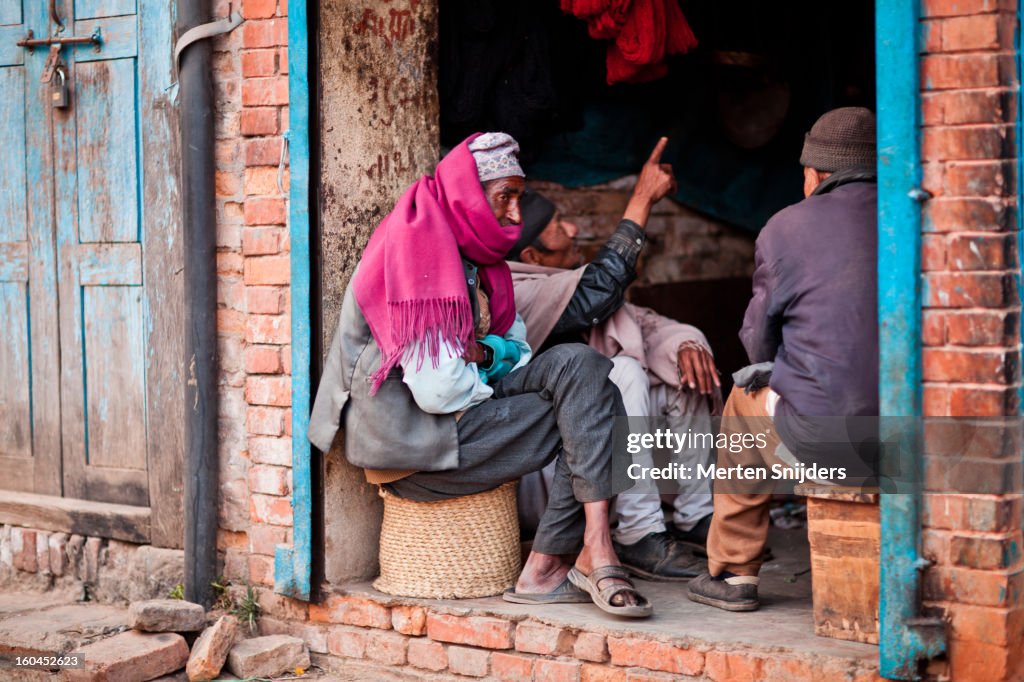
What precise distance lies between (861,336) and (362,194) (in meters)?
1.75

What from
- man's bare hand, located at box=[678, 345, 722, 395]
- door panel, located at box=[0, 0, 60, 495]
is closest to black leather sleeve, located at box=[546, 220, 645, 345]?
man's bare hand, located at box=[678, 345, 722, 395]

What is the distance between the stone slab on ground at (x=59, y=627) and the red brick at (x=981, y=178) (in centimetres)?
300

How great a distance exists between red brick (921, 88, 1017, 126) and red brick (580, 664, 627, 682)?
174cm

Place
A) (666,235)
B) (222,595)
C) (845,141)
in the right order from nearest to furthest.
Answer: (845,141) < (222,595) < (666,235)

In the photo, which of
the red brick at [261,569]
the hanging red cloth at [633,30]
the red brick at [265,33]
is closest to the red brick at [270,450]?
the red brick at [261,569]

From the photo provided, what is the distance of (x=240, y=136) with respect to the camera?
417 centimetres

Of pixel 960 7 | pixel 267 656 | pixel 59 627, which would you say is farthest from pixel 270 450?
pixel 960 7

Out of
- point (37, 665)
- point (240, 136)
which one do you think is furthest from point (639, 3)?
point (37, 665)

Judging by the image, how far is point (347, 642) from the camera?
4.07 m

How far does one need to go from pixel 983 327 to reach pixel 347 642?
7.38 feet

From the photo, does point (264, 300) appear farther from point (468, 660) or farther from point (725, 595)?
point (725, 595)

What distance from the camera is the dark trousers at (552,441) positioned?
149 inches

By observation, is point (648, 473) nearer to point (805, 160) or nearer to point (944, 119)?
point (805, 160)

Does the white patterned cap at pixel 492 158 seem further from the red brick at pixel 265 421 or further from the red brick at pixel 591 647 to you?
the red brick at pixel 591 647
